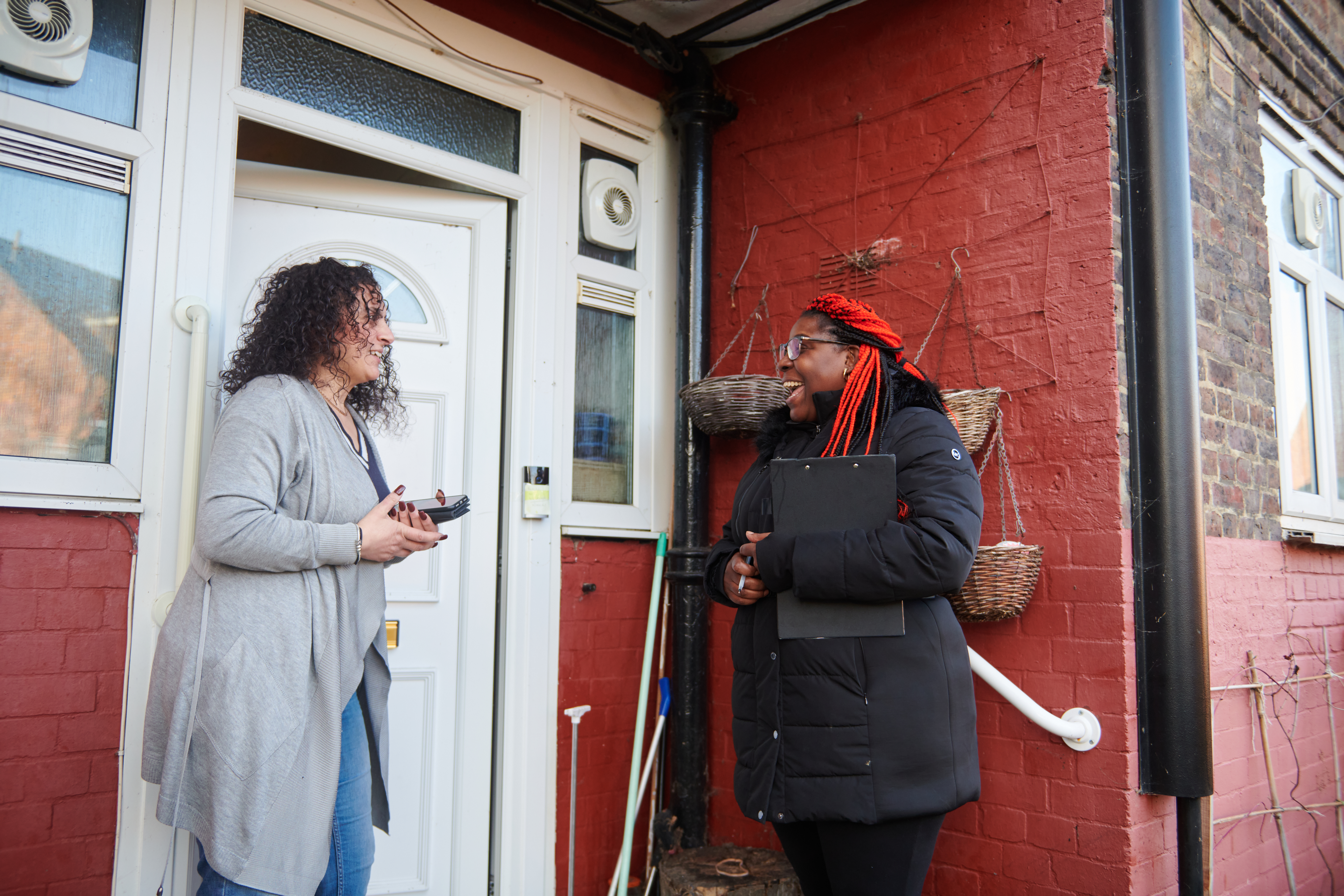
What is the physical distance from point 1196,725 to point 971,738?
3.20 ft

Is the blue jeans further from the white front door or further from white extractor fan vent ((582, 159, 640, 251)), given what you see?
white extractor fan vent ((582, 159, 640, 251))

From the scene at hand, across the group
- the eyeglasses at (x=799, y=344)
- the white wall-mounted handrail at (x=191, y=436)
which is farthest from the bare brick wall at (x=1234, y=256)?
the white wall-mounted handrail at (x=191, y=436)

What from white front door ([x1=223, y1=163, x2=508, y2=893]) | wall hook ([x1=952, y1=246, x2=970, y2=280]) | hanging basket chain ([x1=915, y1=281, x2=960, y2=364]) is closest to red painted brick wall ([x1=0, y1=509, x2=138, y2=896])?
white front door ([x1=223, y1=163, x2=508, y2=893])

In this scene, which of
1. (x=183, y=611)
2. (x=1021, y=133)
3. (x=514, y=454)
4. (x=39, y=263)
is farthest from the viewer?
(x=514, y=454)

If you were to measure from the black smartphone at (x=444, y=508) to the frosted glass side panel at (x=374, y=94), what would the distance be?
4.98 feet

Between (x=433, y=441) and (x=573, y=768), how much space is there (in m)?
1.19

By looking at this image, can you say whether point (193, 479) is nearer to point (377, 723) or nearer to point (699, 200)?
point (377, 723)

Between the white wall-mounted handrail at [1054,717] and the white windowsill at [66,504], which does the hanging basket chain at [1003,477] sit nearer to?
the white wall-mounted handrail at [1054,717]

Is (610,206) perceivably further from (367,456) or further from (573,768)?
(573,768)

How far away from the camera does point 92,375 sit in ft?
8.30

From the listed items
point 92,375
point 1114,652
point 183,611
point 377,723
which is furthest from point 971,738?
point 92,375

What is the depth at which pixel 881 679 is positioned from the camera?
6.65ft

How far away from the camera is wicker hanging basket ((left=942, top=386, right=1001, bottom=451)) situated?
9.46 feet

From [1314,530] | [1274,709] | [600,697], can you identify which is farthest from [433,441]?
[1314,530]
